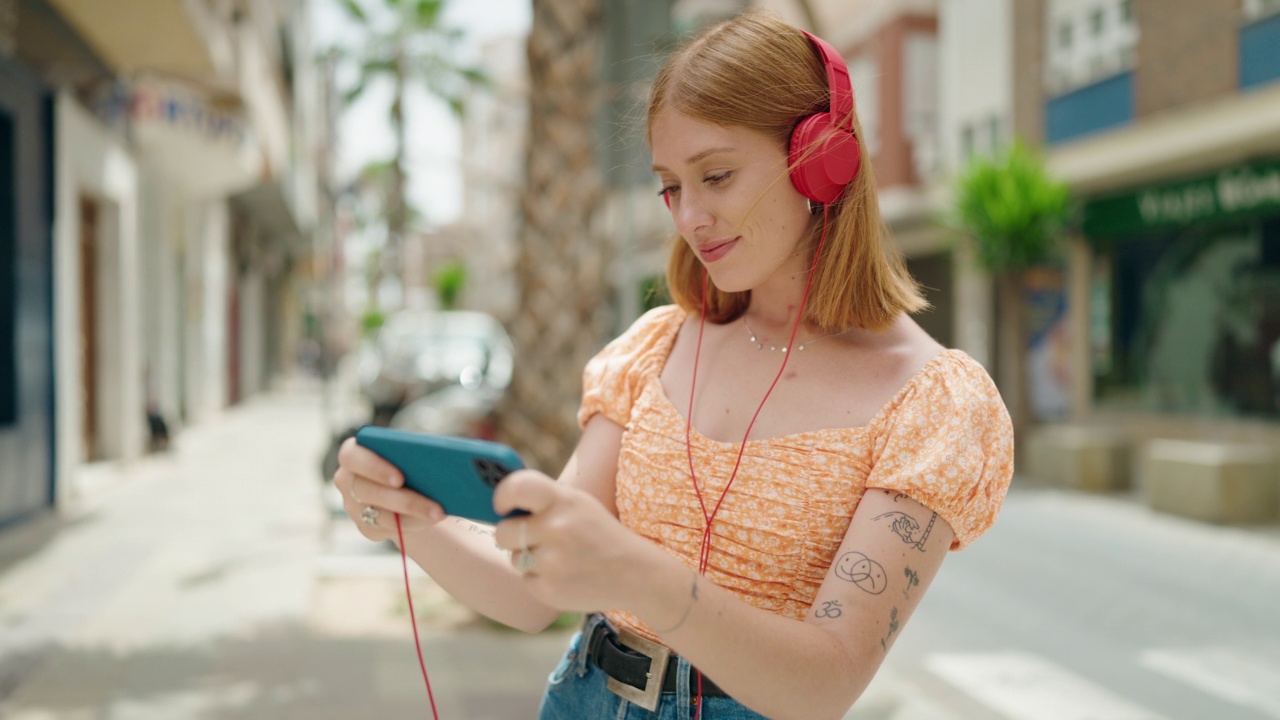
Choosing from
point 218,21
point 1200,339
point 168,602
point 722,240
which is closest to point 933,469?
point 722,240

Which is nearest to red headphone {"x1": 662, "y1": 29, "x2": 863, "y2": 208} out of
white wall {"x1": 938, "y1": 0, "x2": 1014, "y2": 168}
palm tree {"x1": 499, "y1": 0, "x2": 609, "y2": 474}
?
palm tree {"x1": 499, "y1": 0, "x2": 609, "y2": 474}

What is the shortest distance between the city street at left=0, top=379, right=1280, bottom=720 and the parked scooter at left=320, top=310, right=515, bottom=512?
0.95 metres

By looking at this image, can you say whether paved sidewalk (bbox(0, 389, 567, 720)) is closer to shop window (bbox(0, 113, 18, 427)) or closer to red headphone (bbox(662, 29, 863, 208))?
shop window (bbox(0, 113, 18, 427))

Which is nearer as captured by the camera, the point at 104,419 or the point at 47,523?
the point at 47,523

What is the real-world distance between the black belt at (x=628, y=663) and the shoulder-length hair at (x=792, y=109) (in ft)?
1.76

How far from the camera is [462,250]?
3536 inches

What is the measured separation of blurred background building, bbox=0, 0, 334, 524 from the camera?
8367 millimetres

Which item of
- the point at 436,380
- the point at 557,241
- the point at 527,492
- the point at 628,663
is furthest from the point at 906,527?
the point at 436,380

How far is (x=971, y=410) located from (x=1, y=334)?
8.73 m

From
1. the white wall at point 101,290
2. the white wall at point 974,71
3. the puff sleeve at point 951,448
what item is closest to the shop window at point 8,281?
the white wall at point 101,290

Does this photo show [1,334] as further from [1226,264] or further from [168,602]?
[1226,264]

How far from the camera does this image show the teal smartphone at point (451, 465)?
1.10m

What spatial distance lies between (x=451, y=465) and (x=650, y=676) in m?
0.52

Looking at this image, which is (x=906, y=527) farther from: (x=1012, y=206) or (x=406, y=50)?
(x=406, y=50)
